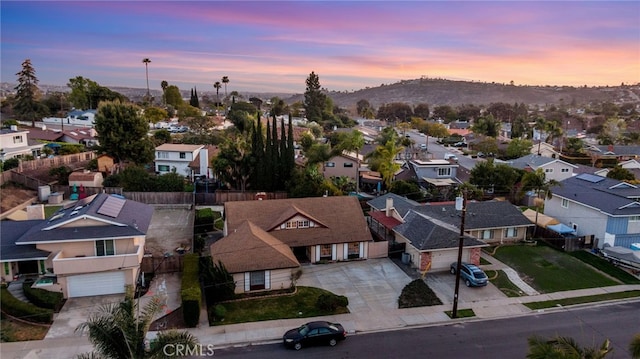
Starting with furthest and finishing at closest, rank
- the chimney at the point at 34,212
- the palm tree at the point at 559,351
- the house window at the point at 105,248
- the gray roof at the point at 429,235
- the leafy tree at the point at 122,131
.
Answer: the leafy tree at the point at 122,131
the chimney at the point at 34,212
the gray roof at the point at 429,235
the house window at the point at 105,248
the palm tree at the point at 559,351

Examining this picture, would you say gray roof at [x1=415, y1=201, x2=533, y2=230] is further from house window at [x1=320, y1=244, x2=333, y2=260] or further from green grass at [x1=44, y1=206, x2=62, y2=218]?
green grass at [x1=44, y1=206, x2=62, y2=218]

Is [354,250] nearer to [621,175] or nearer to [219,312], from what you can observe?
[219,312]

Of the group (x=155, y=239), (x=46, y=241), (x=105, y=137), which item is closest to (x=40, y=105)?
(x=105, y=137)

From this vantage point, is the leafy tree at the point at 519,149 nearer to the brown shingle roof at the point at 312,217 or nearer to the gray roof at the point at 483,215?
the gray roof at the point at 483,215

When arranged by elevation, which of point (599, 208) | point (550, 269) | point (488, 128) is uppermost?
point (488, 128)

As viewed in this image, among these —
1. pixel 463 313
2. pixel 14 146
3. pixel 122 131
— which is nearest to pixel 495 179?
pixel 463 313

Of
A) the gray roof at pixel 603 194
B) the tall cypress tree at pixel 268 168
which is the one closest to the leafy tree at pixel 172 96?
the tall cypress tree at pixel 268 168
